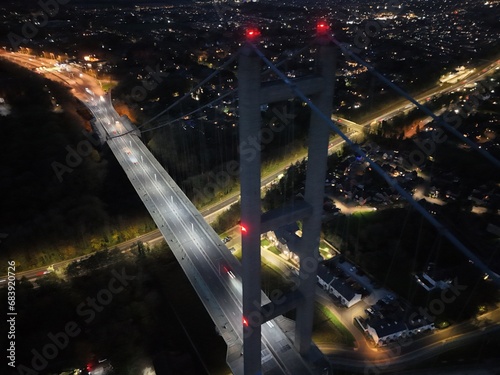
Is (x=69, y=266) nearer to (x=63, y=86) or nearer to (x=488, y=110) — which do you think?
(x=63, y=86)

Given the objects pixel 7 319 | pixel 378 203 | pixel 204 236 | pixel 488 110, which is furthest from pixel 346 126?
pixel 7 319

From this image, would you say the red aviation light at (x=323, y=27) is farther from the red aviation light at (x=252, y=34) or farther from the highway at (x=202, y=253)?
the highway at (x=202, y=253)

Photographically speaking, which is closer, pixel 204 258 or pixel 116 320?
pixel 116 320

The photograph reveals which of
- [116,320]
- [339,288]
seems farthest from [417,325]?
[116,320]

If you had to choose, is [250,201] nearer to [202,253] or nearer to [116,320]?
[202,253]

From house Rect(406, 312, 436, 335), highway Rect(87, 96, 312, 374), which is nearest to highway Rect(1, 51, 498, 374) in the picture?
highway Rect(87, 96, 312, 374)

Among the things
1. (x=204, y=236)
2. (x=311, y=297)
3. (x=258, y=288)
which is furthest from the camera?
(x=204, y=236)

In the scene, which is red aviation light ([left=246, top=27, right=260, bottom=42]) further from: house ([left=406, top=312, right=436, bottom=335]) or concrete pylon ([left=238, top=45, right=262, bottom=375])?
house ([left=406, top=312, right=436, bottom=335])

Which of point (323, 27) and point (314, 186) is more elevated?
point (323, 27)
